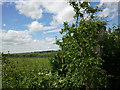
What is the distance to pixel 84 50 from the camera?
3.70 metres

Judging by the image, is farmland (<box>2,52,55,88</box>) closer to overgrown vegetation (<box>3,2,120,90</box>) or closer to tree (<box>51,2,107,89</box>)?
overgrown vegetation (<box>3,2,120,90</box>)

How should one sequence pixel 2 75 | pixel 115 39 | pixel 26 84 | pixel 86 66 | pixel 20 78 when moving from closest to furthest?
pixel 86 66
pixel 115 39
pixel 26 84
pixel 20 78
pixel 2 75

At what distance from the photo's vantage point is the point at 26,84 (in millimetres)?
4457

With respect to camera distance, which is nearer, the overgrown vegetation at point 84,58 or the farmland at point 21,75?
the overgrown vegetation at point 84,58

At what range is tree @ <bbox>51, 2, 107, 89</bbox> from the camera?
3646mm

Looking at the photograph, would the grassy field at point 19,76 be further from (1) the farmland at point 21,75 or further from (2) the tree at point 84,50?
(2) the tree at point 84,50

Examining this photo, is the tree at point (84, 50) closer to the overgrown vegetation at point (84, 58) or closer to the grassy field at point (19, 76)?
the overgrown vegetation at point (84, 58)

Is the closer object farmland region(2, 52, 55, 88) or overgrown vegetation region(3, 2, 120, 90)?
overgrown vegetation region(3, 2, 120, 90)

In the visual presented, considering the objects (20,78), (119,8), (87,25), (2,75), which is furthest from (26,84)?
(119,8)

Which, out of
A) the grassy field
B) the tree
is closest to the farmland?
the grassy field

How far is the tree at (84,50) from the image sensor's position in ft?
12.0

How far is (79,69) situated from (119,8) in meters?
2.20

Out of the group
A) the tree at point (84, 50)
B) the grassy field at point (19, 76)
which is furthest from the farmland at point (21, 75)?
the tree at point (84, 50)

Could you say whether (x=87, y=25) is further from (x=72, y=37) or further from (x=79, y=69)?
(x=79, y=69)
